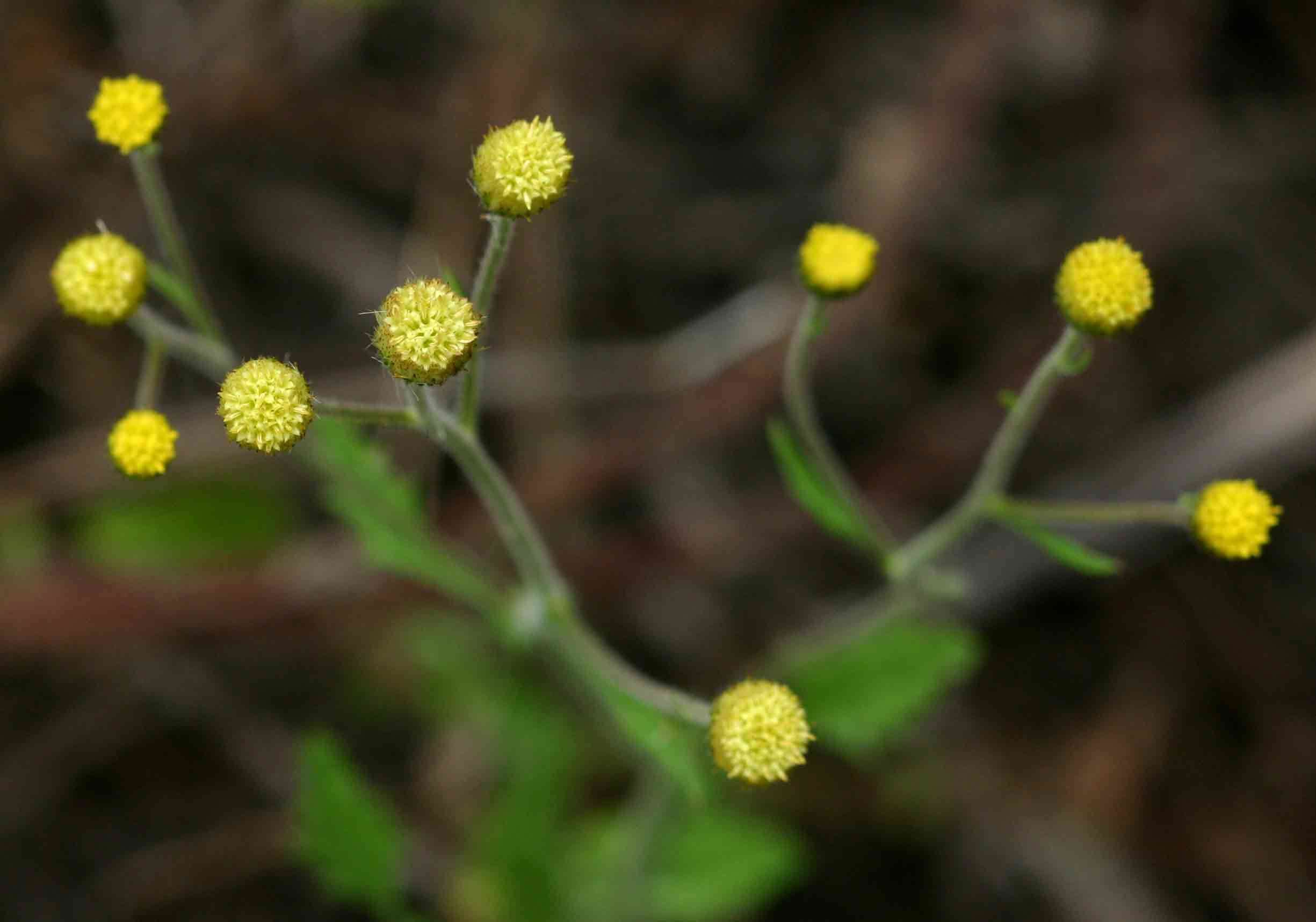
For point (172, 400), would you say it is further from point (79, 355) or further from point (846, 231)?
point (846, 231)

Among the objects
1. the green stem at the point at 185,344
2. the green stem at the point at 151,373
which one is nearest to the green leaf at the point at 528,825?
the green stem at the point at 185,344

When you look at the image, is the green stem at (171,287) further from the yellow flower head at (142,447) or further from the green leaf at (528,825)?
the green leaf at (528,825)

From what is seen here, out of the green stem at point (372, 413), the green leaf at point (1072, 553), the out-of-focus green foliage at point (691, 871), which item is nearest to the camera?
the green stem at point (372, 413)

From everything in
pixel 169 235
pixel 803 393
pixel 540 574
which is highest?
pixel 169 235

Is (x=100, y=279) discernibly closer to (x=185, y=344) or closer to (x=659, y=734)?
(x=185, y=344)

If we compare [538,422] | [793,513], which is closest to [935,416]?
[793,513]

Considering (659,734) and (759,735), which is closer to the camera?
(759,735)

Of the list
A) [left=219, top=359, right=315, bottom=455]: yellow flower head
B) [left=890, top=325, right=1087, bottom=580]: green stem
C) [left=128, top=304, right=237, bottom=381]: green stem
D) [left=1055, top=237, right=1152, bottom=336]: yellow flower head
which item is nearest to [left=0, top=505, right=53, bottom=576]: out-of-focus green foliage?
[left=128, top=304, right=237, bottom=381]: green stem

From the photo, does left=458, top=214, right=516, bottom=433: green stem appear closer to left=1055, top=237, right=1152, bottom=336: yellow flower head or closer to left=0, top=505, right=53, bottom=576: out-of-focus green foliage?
left=1055, top=237, right=1152, bottom=336: yellow flower head

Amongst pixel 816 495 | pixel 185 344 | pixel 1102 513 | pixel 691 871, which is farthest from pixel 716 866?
pixel 185 344
